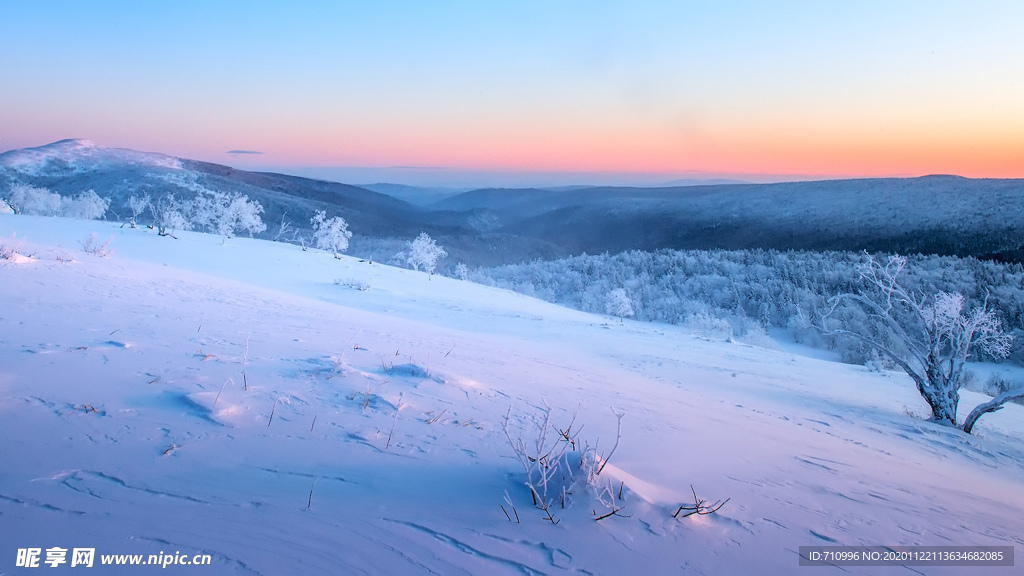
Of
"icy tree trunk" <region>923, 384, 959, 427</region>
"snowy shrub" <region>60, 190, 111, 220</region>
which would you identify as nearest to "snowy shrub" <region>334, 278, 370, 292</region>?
"icy tree trunk" <region>923, 384, 959, 427</region>

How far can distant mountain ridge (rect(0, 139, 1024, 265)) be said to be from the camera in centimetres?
6019

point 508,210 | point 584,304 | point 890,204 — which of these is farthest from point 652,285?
point 508,210

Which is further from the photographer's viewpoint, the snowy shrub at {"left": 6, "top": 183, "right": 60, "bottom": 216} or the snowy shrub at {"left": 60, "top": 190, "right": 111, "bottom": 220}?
the snowy shrub at {"left": 60, "top": 190, "right": 111, "bottom": 220}

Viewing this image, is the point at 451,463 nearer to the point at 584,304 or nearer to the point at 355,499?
the point at 355,499

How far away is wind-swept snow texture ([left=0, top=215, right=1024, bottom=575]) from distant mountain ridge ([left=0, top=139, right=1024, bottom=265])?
51.5 metres

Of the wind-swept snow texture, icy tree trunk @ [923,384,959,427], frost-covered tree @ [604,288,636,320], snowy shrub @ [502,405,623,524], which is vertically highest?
snowy shrub @ [502,405,623,524]

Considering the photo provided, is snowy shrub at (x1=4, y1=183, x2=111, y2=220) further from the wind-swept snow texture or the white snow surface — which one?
the white snow surface

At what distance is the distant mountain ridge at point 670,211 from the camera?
2370 inches

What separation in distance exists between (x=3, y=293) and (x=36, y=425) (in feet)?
17.3

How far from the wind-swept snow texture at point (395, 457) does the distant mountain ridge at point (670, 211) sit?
169 ft

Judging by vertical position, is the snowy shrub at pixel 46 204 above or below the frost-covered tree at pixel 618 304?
above

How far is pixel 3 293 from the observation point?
638cm

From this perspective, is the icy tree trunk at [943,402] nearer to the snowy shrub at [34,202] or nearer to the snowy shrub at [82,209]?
the snowy shrub at [82,209]

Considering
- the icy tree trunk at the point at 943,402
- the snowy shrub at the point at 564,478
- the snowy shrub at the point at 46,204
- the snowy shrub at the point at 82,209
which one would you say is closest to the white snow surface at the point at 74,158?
the snowy shrub at the point at 82,209
